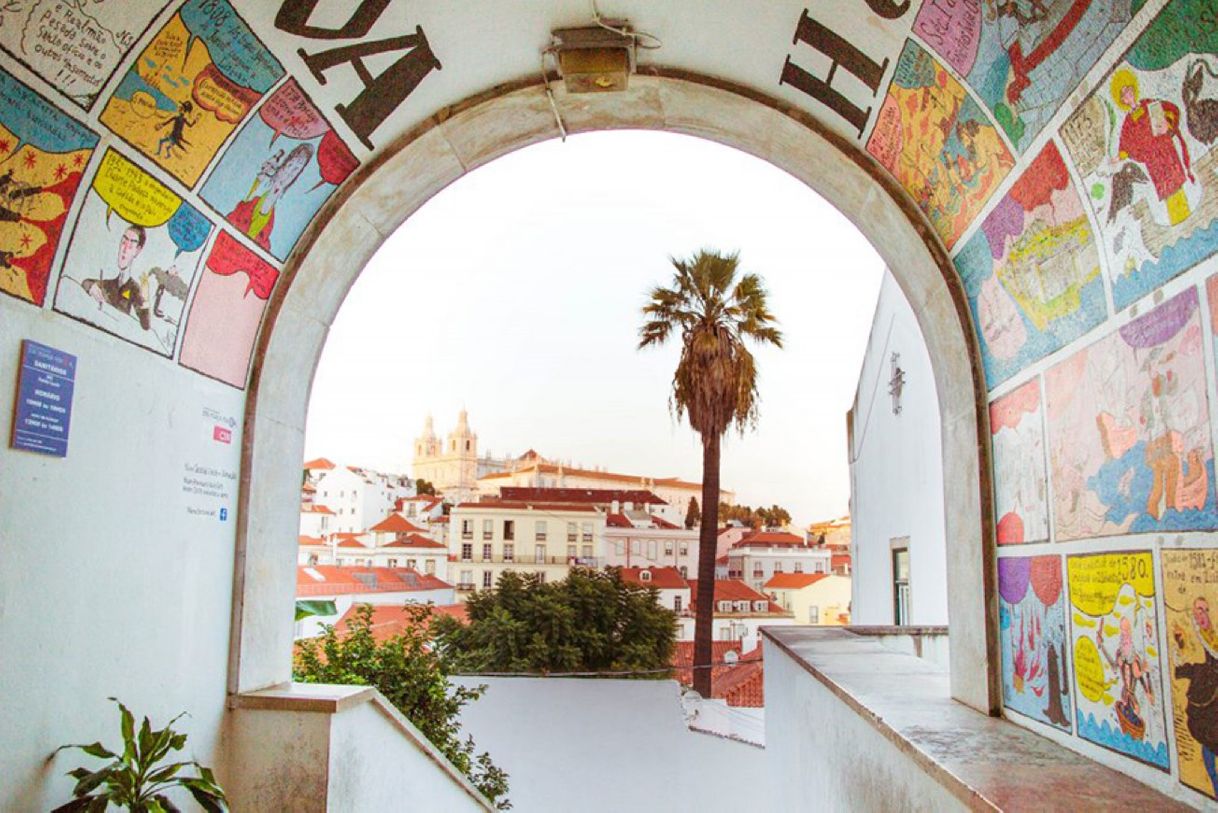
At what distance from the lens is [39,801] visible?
2.81 m

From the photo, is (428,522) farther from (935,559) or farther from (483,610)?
Answer: (935,559)

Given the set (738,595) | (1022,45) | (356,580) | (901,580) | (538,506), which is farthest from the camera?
(538,506)

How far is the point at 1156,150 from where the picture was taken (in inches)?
82.4

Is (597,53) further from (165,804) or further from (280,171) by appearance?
(165,804)

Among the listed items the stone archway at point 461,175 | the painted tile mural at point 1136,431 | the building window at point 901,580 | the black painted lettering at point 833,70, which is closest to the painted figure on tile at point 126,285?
the stone archway at point 461,175

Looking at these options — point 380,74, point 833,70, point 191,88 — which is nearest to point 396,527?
point 380,74

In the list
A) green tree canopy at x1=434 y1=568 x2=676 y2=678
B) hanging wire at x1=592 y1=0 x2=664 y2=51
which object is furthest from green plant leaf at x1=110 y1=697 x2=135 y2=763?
green tree canopy at x1=434 y1=568 x2=676 y2=678

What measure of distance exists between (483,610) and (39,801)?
605 inches

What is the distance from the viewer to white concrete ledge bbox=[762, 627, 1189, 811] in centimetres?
236

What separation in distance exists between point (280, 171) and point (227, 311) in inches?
25.4

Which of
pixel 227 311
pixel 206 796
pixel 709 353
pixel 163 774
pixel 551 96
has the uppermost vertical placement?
pixel 709 353

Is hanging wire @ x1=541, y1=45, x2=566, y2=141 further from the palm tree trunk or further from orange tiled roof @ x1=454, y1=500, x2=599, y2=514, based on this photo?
orange tiled roof @ x1=454, y1=500, x2=599, y2=514

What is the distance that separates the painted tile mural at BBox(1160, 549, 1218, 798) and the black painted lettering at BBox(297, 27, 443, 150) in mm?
3264

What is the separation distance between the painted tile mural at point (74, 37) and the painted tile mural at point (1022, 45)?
2548mm
